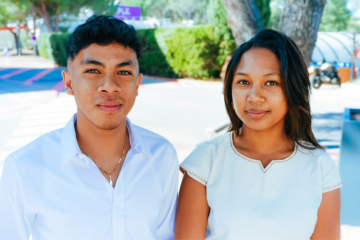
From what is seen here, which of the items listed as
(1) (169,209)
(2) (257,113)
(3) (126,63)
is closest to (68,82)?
(3) (126,63)

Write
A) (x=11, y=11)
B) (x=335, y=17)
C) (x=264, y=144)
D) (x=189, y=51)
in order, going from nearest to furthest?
(x=264, y=144), (x=189, y=51), (x=11, y=11), (x=335, y=17)

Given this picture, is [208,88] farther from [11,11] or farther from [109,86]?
[11,11]

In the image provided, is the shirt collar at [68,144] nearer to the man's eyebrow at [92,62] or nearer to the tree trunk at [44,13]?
the man's eyebrow at [92,62]

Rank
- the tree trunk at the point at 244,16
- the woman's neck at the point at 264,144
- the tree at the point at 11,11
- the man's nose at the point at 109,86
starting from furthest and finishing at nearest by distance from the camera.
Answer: the tree at the point at 11,11
the tree trunk at the point at 244,16
the woman's neck at the point at 264,144
the man's nose at the point at 109,86

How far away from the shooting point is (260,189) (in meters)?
1.89

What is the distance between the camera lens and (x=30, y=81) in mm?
18734

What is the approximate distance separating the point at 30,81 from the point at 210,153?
722 inches

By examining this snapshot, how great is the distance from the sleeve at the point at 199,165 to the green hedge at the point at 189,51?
15.1 meters

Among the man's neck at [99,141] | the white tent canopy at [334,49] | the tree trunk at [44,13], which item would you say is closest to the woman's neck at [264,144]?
the man's neck at [99,141]

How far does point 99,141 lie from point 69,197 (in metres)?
0.30

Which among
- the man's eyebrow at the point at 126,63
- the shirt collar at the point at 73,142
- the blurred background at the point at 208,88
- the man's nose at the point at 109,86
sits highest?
the man's eyebrow at the point at 126,63

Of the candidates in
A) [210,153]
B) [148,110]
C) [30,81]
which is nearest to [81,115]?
[210,153]

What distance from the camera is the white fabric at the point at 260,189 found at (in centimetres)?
180

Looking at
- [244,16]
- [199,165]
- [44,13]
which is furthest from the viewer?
[44,13]
